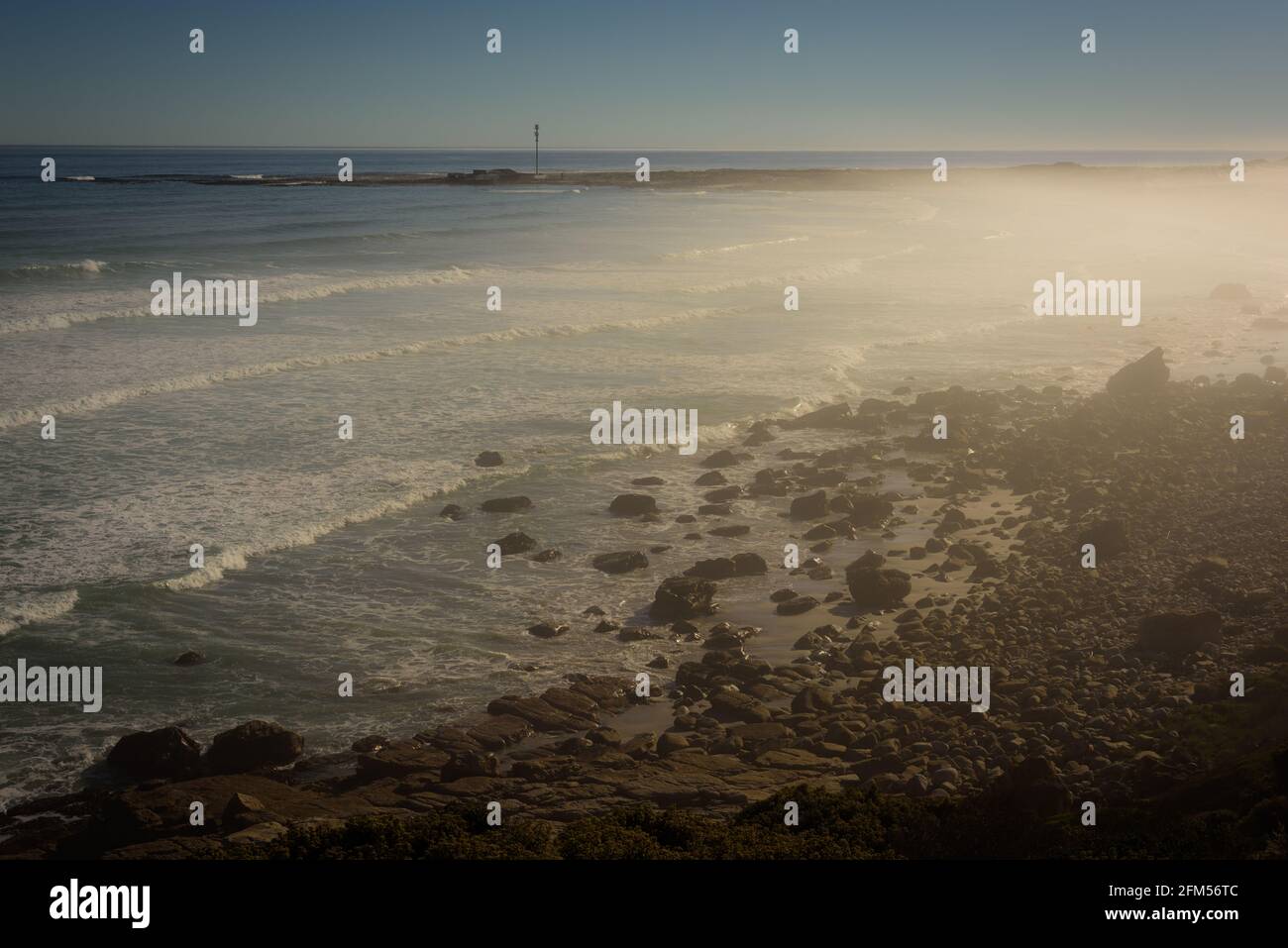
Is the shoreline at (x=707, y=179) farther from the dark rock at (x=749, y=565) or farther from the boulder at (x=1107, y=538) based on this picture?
the boulder at (x=1107, y=538)

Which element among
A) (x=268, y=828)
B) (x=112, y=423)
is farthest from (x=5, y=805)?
(x=112, y=423)

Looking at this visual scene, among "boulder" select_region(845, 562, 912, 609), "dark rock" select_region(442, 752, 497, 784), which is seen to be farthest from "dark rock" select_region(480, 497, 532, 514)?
"dark rock" select_region(442, 752, 497, 784)

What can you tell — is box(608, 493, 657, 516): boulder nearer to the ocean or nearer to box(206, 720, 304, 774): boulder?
the ocean

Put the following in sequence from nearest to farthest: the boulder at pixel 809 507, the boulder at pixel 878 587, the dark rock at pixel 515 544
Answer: the boulder at pixel 878 587 → the dark rock at pixel 515 544 → the boulder at pixel 809 507
